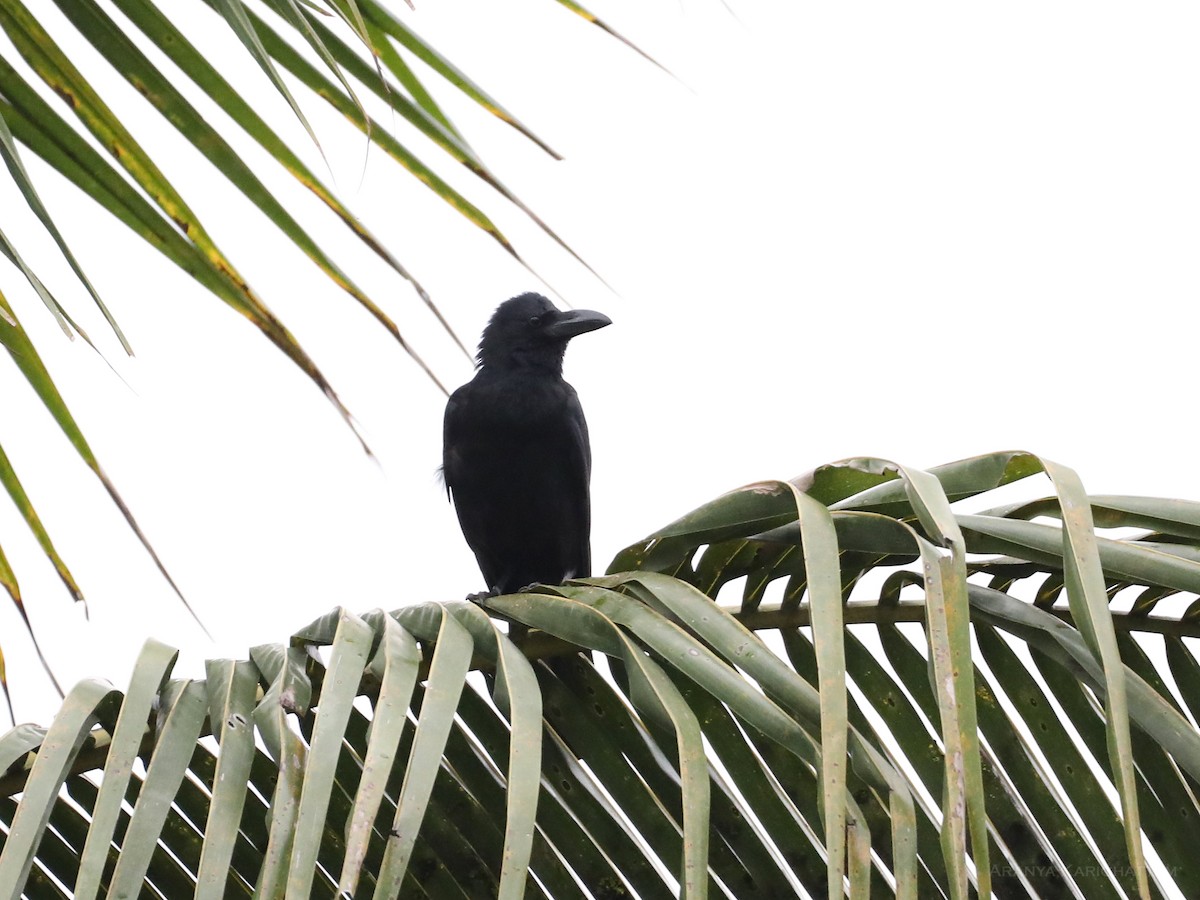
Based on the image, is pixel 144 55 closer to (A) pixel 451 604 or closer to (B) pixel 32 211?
(B) pixel 32 211

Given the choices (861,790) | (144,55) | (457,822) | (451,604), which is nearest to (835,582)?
(861,790)

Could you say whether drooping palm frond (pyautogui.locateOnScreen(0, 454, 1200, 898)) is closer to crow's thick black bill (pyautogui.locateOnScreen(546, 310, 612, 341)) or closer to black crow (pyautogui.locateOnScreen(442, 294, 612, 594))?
black crow (pyautogui.locateOnScreen(442, 294, 612, 594))

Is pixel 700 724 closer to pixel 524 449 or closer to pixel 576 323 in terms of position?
pixel 524 449

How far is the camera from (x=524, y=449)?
162 inches

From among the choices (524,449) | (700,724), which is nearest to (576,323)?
(524,449)

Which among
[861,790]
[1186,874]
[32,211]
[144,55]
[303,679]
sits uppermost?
[144,55]

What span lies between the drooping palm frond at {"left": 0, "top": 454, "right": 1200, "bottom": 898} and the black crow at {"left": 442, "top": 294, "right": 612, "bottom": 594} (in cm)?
232

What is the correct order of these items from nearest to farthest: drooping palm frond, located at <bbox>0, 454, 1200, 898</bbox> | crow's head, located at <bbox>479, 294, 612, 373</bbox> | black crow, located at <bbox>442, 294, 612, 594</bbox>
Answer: drooping palm frond, located at <bbox>0, 454, 1200, 898</bbox> → black crow, located at <bbox>442, 294, 612, 594</bbox> → crow's head, located at <bbox>479, 294, 612, 373</bbox>

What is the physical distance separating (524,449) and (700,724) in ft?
8.40

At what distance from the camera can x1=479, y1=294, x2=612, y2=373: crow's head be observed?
4316 mm

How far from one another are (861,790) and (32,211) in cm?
110

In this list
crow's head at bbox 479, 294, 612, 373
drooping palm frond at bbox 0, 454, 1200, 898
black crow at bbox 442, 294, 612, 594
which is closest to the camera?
drooping palm frond at bbox 0, 454, 1200, 898

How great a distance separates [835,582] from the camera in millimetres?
1271

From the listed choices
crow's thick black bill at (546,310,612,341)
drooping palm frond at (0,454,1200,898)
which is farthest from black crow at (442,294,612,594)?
drooping palm frond at (0,454,1200,898)
